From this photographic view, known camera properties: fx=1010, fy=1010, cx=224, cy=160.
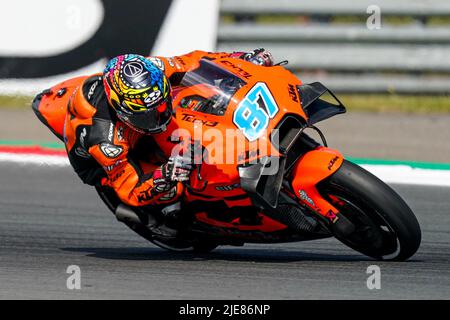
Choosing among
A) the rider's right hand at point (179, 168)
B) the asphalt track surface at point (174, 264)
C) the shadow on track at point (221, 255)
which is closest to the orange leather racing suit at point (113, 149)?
the rider's right hand at point (179, 168)

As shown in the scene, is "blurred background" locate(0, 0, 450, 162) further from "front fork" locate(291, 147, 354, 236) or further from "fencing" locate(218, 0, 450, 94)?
"front fork" locate(291, 147, 354, 236)

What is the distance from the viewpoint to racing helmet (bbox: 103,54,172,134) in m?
5.12

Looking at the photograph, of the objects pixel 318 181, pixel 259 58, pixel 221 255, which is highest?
pixel 259 58

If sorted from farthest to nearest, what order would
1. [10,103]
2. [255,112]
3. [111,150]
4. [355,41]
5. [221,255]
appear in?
1. [10,103]
2. [355,41]
3. [221,255]
4. [111,150]
5. [255,112]

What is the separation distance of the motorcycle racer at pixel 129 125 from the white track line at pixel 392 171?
3.04 m

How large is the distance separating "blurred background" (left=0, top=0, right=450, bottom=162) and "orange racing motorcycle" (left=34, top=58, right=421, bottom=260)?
4577 millimetres

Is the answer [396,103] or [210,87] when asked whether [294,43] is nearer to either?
[396,103]

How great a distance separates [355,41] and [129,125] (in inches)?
231

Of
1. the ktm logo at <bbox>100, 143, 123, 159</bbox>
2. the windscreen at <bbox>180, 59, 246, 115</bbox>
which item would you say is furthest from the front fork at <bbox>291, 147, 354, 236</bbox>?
the ktm logo at <bbox>100, 143, 123, 159</bbox>

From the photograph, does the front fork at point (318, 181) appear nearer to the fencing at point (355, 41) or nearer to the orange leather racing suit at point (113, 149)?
the orange leather racing suit at point (113, 149)

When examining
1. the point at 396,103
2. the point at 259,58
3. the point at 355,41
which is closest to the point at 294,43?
the point at 355,41

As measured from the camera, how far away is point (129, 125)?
17.3ft

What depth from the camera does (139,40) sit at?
10.5 meters

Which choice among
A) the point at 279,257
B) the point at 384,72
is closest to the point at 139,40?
the point at 384,72
